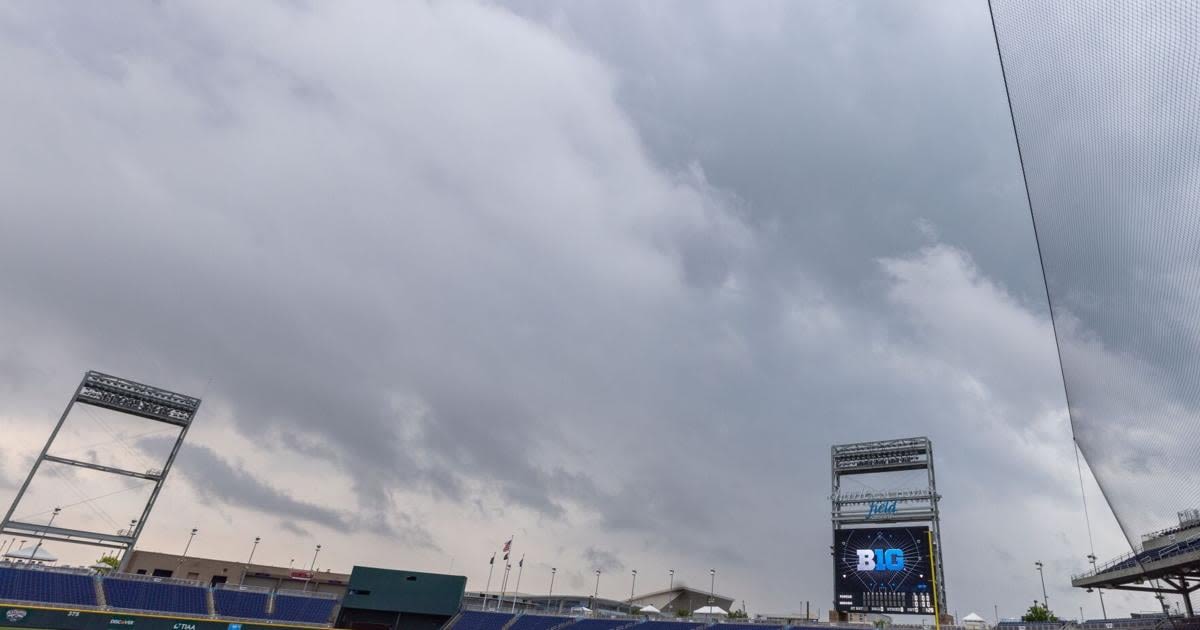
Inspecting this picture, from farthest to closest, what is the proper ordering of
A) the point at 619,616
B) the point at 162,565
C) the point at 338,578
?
the point at 338,578, the point at 162,565, the point at 619,616

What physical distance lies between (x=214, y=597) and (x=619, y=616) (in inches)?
1351

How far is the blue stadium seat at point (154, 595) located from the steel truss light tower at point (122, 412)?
10.4ft

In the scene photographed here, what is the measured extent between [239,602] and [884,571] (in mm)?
49263

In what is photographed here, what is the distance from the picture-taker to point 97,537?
45094mm

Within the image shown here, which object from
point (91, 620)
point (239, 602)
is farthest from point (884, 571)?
point (91, 620)

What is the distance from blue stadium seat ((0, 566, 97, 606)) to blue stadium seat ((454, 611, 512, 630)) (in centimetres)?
2568

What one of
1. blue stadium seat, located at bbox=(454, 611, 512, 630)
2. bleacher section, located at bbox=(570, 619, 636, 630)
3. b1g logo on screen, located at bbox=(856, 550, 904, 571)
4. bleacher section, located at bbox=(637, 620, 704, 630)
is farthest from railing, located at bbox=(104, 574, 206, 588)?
b1g logo on screen, located at bbox=(856, 550, 904, 571)

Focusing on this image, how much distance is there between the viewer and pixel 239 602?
47.8m

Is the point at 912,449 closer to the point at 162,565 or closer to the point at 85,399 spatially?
the point at 85,399

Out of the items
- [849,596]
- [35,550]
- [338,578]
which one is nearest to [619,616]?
[849,596]

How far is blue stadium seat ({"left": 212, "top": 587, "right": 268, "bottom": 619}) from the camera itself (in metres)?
46.6

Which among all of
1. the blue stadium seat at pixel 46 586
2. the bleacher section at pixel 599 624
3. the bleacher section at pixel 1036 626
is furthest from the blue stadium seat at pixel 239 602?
the bleacher section at pixel 1036 626

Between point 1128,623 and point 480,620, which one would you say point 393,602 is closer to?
point 480,620

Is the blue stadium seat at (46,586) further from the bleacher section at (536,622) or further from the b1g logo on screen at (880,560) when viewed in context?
the b1g logo on screen at (880,560)
